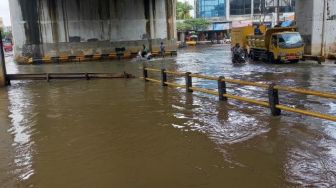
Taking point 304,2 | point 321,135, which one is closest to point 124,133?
point 321,135

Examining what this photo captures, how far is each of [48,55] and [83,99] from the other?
80.5 ft

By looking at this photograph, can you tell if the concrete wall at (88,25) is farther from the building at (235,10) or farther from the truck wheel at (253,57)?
the building at (235,10)

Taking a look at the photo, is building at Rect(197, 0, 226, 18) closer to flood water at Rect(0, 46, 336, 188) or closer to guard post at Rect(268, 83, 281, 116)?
flood water at Rect(0, 46, 336, 188)

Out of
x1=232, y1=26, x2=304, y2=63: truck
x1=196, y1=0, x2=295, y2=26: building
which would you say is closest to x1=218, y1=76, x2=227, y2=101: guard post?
x1=232, y1=26, x2=304, y2=63: truck

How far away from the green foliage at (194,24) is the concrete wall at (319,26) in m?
47.5

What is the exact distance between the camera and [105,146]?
27.0ft

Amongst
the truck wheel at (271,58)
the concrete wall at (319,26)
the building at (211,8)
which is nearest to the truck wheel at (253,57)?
the truck wheel at (271,58)

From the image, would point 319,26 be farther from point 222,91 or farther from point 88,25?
point 88,25

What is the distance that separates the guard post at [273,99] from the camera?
31.8 feet

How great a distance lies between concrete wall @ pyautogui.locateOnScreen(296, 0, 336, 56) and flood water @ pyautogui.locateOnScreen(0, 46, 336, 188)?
1608 cm

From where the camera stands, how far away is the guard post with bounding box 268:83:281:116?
382 inches

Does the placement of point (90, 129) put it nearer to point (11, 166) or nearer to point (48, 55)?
point (11, 166)

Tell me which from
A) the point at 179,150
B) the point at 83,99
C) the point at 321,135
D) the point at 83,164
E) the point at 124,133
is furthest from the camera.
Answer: the point at 83,99

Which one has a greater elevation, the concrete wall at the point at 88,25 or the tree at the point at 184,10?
the tree at the point at 184,10
